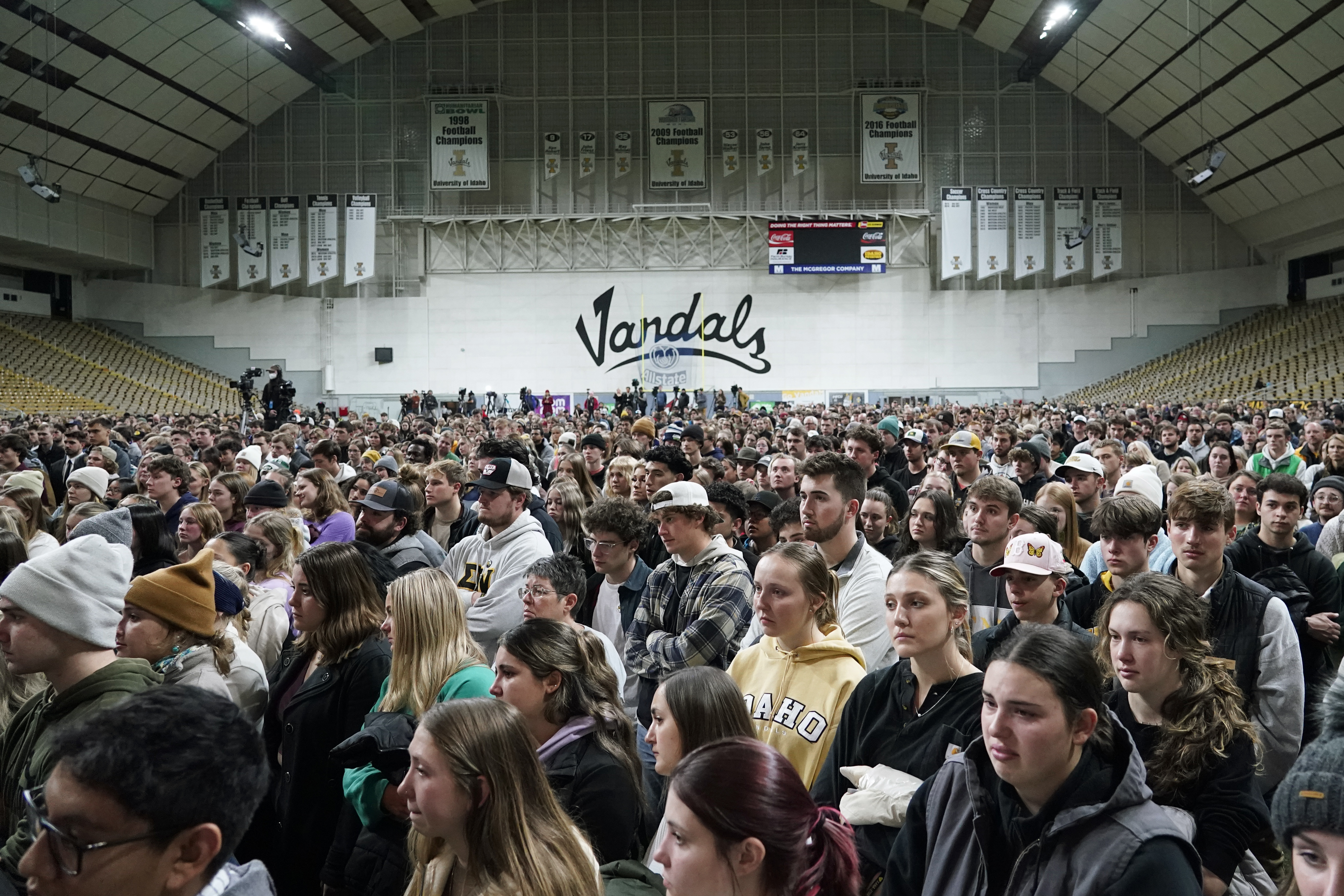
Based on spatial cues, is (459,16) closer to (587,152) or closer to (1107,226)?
(587,152)

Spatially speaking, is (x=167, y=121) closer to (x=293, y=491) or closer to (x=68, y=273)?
(x=68, y=273)

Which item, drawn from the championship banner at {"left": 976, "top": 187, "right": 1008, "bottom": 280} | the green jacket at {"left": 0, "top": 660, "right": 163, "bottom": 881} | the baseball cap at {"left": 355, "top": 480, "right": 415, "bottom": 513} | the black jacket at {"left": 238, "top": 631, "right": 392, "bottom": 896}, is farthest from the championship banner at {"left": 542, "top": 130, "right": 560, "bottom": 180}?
the green jacket at {"left": 0, "top": 660, "right": 163, "bottom": 881}

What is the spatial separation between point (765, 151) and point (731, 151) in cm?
109

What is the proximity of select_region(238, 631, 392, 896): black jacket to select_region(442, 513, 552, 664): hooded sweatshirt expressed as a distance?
1.09 metres

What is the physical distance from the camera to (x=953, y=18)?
106 feet

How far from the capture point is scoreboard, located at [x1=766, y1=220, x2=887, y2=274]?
32.2 m

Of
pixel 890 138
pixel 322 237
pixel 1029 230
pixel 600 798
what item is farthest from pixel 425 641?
pixel 1029 230

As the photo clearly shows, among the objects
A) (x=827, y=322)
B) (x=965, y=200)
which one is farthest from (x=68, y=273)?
(x=965, y=200)

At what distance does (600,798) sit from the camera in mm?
2656

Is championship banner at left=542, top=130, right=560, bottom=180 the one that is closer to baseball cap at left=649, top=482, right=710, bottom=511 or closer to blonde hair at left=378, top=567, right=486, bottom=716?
baseball cap at left=649, top=482, right=710, bottom=511

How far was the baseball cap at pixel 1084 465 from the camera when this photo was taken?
6.59m

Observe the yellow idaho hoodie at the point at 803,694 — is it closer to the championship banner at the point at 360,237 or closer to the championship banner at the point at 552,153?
the championship banner at the point at 360,237

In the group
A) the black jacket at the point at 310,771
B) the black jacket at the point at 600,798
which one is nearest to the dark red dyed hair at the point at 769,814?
the black jacket at the point at 600,798

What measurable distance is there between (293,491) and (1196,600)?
225 inches
